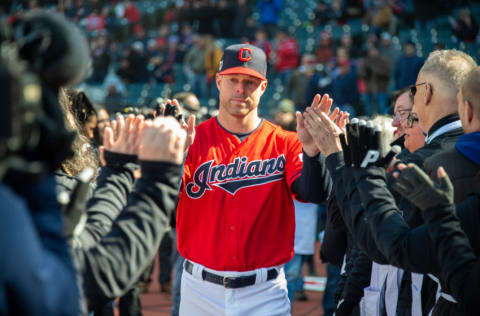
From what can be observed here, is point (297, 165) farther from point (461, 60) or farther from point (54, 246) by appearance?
point (54, 246)

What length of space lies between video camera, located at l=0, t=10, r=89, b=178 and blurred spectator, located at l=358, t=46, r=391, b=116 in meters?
11.4

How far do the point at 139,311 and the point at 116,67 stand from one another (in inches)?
598

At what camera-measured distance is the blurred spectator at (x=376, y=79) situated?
12305 mm

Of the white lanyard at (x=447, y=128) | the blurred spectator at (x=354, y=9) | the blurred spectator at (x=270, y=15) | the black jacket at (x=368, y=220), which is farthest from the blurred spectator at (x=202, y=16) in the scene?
the black jacket at (x=368, y=220)

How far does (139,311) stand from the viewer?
521cm

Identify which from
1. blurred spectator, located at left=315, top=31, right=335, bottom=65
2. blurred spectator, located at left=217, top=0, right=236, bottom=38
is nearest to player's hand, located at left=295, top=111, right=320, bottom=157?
blurred spectator, located at left=315, top=31, right=335, bottom=65

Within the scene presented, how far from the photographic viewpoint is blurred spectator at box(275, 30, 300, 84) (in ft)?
47.4

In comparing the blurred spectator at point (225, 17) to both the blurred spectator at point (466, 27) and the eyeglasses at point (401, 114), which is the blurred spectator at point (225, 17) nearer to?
the blurred spectator at point (466, 27)

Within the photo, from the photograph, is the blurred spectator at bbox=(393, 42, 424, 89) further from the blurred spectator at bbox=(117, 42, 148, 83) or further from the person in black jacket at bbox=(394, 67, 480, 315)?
the person in black jacket at bbox=(394, 67, 480, 315)

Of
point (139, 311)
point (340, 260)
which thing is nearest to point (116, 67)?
point (139, 311)

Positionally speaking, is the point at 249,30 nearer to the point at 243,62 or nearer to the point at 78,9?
the point at 78,9

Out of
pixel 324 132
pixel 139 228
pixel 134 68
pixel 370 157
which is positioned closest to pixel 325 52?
pixel 134 68

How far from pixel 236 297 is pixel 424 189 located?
158 cm

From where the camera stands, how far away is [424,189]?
6.57 ft
